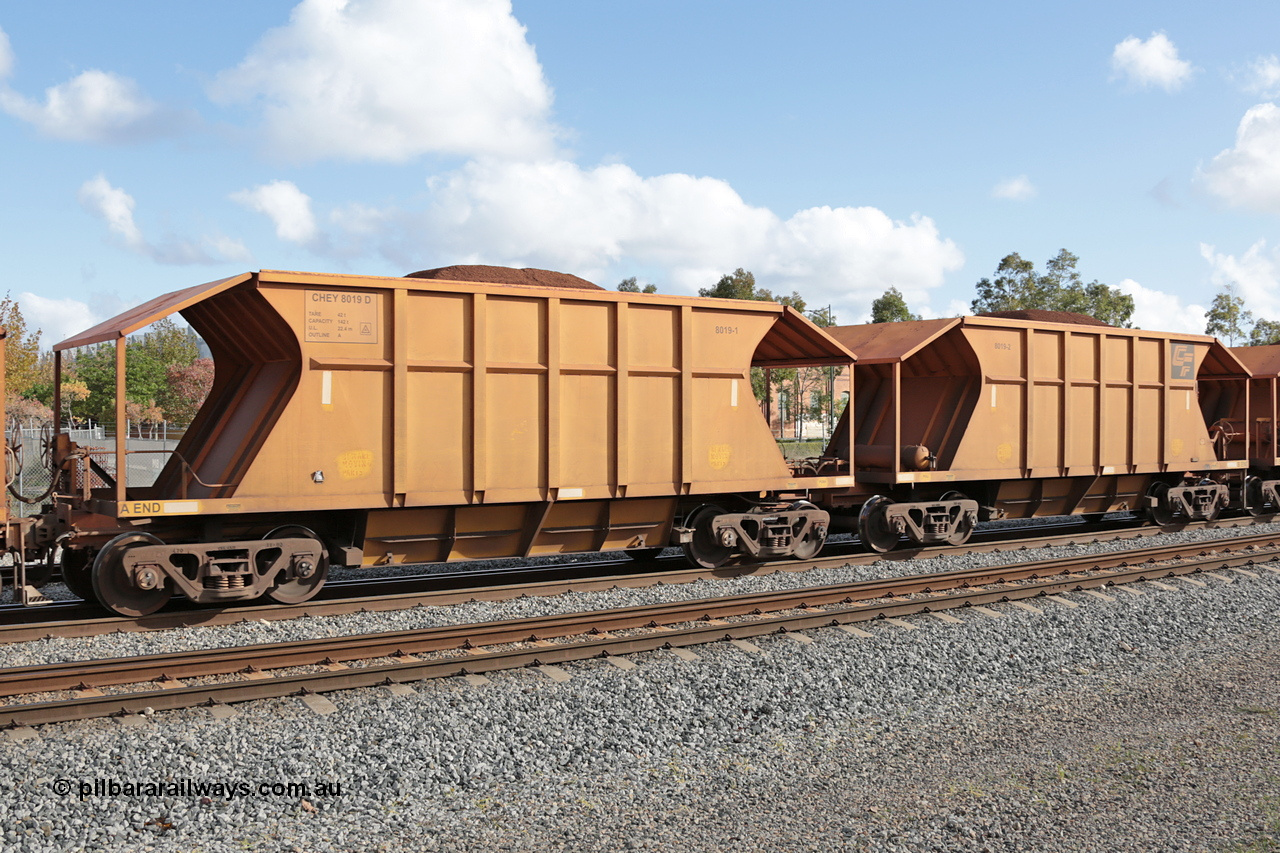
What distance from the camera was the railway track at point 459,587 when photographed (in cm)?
864

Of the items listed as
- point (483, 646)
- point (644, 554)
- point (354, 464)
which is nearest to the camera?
point (483, 646)

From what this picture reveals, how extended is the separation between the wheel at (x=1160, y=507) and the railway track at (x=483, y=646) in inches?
232

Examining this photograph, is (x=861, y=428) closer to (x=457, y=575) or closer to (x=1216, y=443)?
(x=457, y=575)

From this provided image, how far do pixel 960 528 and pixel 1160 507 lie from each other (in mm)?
5198

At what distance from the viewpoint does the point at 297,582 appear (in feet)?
31.0

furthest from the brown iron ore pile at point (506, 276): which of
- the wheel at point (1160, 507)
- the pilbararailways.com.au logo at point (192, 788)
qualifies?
the wheel at point (1160, 507)

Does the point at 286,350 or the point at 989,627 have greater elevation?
the point at 286,350

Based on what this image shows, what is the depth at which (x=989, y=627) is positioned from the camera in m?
9.06

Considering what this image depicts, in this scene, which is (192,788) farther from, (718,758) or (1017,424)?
(1017,424)

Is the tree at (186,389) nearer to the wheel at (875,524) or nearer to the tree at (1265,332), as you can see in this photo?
the wheel at (875,524)

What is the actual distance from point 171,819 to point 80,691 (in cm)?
250

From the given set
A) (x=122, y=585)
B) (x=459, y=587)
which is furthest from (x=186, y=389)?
(x=122, y=585)

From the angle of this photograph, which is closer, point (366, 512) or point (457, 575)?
point (366, 512)

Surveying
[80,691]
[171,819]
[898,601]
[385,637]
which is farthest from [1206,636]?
[80,691]
